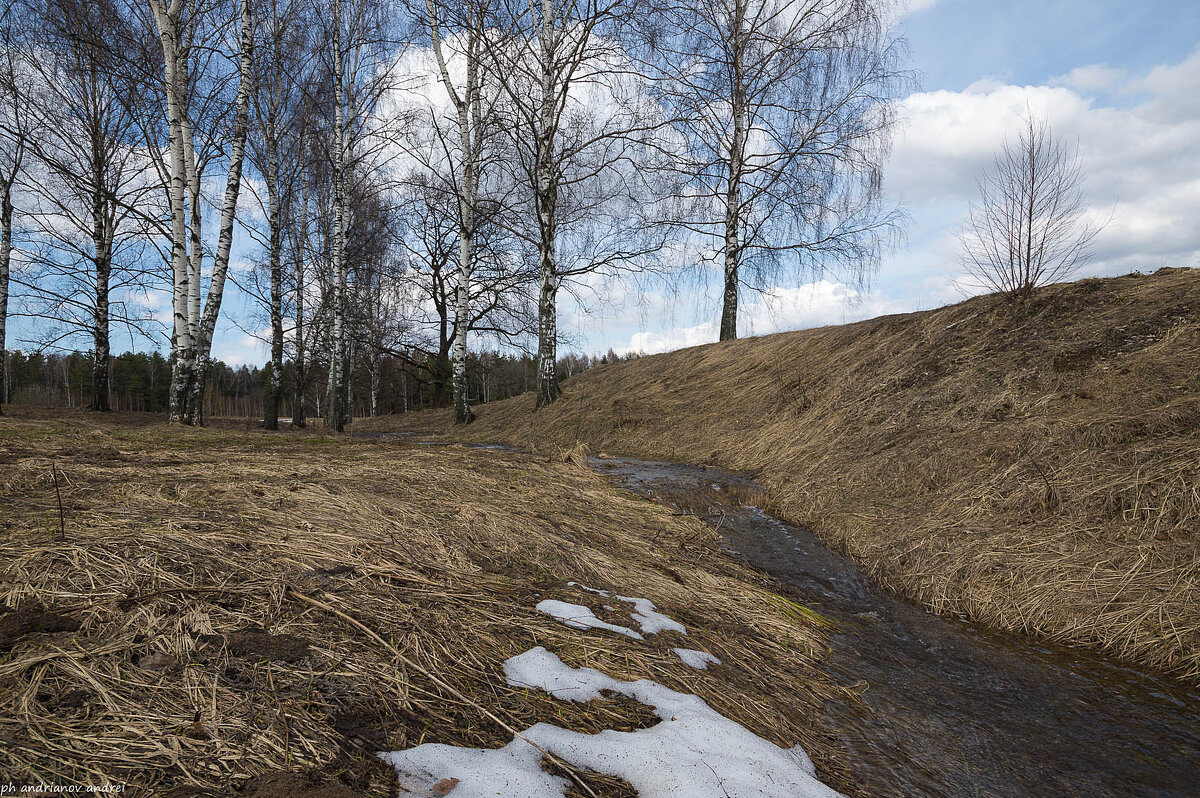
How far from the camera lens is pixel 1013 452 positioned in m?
4.58

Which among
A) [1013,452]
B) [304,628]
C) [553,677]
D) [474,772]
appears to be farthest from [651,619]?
[1013,452]

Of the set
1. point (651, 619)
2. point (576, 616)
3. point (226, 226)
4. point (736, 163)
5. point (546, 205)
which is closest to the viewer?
point (576, 616)

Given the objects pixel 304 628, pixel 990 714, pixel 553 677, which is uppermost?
pixel 304 628

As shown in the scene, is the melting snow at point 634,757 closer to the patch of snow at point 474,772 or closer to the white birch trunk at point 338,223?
the patch of snow at point 474,772

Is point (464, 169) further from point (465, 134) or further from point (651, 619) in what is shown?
point (651, 619)

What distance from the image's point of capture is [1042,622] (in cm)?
308

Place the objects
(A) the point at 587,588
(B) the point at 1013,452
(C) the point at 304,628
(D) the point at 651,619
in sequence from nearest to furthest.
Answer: (C) the point at 304,628 < (D) the point at 651,619 < (A) the point at 587,588 < (B) the point at 1013,452

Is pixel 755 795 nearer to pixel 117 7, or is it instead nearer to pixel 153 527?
pixel 153 527

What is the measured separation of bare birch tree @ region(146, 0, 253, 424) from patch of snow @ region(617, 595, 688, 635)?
378 inches

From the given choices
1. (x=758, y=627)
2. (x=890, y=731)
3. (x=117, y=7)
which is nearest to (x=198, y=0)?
(x=117, y=7)

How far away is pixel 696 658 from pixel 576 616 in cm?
53

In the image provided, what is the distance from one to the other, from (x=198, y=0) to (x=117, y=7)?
188 centimetres

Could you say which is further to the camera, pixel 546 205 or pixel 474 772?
pixel 546 205

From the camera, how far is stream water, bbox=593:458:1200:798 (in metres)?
1.87
